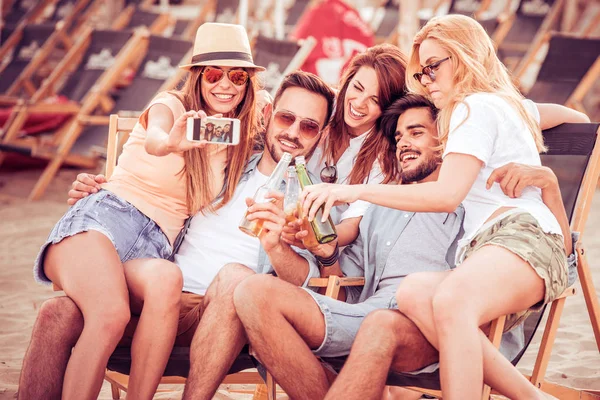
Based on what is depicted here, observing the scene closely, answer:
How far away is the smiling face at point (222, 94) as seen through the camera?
3.32 meters

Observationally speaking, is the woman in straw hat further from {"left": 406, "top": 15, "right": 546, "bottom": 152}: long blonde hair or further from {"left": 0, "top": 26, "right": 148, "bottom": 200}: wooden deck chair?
{"left": 0, "top": 26, "right": 148, "bottom": 200}: wooden deck chair

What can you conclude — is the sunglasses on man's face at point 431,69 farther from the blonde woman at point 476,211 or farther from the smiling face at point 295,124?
the smiling face at point 295,124

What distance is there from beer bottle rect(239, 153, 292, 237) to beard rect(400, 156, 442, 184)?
47cm

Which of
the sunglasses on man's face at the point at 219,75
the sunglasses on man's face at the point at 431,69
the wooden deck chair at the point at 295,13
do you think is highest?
the wooden deck chair at the point at 295,13

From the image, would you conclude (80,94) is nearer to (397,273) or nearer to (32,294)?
(32,294)

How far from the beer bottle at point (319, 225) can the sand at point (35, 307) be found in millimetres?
1008

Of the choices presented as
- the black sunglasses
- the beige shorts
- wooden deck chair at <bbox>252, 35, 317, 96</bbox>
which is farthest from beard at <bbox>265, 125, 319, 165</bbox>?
wooden deck chair at <bbox>252, 35, 317, 96</bbox>

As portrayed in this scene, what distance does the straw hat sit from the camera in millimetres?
3307

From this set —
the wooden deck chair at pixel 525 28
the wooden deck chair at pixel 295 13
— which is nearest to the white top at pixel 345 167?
the wooden deck chair at pixel 525 28

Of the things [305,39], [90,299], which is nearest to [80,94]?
[305,39]

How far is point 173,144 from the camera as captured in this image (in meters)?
2.91

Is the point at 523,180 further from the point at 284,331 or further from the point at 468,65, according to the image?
the point at 284,331

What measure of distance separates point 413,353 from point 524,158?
2.51 feet

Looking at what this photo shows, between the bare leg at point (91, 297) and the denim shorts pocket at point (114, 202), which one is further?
the denim shorts pocket at point (114, 202)
